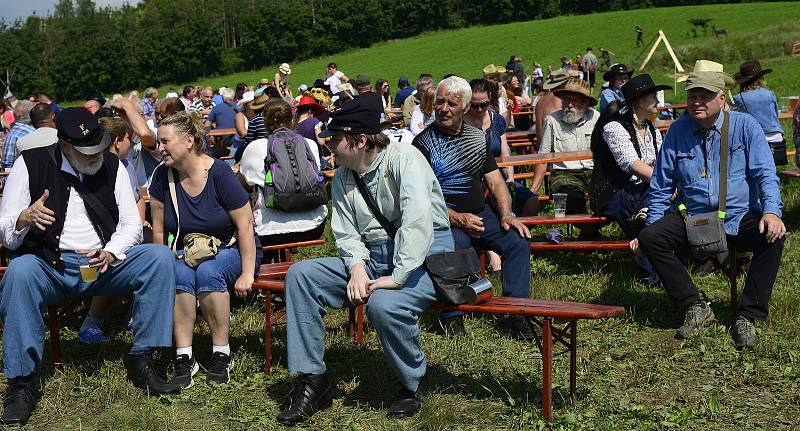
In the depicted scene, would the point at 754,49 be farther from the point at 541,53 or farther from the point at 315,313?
the point at 315,313

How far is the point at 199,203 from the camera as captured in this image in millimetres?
5055

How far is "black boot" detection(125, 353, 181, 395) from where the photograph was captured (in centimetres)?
471

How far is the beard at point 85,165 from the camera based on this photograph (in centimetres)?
490

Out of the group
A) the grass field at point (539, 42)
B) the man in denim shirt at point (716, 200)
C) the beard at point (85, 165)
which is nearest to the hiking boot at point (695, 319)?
the man in denim shirt at point (716, 200)

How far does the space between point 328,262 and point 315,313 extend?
279mm

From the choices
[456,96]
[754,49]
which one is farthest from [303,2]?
[456,96]

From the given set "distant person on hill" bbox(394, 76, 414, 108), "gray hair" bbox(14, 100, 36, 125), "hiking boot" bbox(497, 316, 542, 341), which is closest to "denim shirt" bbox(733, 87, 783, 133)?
"hiking boot" bbox(497, 316, 542, 341)

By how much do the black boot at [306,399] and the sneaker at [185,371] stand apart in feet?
2.35

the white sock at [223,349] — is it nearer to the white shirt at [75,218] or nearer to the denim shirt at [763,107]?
the white shirt at [75,218]

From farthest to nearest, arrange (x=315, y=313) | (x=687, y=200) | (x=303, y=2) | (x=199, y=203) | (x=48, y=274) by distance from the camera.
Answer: (x=303, y=2), (x=687, y=200), (x=199, y=203), (x=48, y=274), (x=315, y=313)

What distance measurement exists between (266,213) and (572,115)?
3.32 meters

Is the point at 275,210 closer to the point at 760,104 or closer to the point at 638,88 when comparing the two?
the point at 638,88

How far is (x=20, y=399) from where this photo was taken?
176 inches

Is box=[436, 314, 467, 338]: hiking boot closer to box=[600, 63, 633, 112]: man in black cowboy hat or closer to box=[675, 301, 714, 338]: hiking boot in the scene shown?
box=[675, 301, 714, 338]: hiking boot
